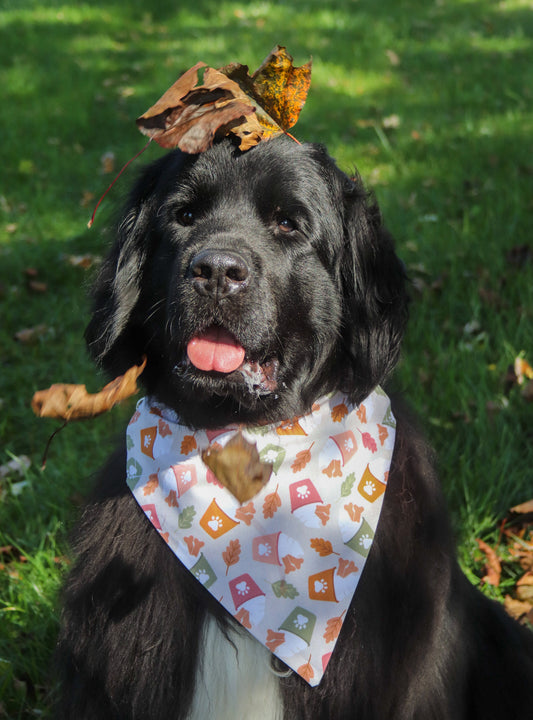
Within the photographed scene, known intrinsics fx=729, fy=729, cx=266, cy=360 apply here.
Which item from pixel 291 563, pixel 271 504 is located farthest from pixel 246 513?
pixel 291 563

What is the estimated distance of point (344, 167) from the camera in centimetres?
233

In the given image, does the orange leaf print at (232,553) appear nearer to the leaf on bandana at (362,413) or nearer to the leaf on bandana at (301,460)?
the leaf on bandana at (301,460)

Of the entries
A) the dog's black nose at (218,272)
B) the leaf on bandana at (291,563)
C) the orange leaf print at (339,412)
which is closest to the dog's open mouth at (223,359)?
the dog's black nose at (218,272)

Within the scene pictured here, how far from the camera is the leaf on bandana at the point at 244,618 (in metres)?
1.94

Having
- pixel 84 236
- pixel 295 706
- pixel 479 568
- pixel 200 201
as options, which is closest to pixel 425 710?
pixel 295 706

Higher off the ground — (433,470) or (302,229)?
(302,229)

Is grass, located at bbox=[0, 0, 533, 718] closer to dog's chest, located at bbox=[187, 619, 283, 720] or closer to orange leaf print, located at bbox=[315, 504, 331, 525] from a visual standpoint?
dog's chest, located at bbox=[187, 619, 283, 720]

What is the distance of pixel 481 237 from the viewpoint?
4.23 m

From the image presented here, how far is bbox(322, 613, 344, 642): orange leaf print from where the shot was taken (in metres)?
1.94

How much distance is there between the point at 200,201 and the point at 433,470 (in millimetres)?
1045

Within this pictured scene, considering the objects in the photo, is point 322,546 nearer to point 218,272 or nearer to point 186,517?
point 186,517

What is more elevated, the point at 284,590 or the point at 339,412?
the point at 339,412

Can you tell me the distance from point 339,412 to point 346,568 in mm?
436

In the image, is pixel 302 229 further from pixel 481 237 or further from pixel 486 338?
pixel 481 237
